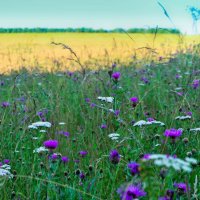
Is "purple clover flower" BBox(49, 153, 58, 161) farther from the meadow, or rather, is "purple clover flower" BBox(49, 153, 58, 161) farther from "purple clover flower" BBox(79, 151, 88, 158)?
"purple clover flower" BBox(79, 151, 88, 158)

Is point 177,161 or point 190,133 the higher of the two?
point 177,161

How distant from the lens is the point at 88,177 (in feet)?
8.43

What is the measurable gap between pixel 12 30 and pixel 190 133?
32602 millimetres

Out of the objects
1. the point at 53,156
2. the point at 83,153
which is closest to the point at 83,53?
the point at 83,153

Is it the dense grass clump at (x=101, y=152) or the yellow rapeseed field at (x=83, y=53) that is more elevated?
the dense grass clump at (x=101, y=152)

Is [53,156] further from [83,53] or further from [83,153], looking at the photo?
[83,53]

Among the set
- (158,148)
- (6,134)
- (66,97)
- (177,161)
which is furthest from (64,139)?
(177,161)

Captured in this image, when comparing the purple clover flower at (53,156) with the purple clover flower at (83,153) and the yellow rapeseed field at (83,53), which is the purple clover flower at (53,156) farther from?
the yellow rapeseed field at (83,53)

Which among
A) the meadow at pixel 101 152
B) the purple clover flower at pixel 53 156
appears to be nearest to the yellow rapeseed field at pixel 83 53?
the meadow at pixel 101 152

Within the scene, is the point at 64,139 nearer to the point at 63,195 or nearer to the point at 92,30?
the point at 63,195

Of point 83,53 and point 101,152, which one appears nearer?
point 101,152

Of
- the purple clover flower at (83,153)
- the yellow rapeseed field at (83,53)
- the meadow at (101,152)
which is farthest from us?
the yellow rapeseed field at (83,53)

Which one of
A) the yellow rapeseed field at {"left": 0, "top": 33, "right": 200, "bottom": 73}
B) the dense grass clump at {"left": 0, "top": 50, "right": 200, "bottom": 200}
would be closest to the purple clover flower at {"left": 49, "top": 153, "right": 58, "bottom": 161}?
the dense grass clump at {"left": 0, "top": 50, "right": 200, "bottom": 200}

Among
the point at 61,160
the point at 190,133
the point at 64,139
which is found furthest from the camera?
the point at 64,139
